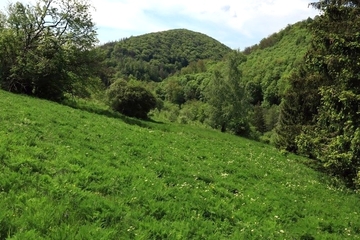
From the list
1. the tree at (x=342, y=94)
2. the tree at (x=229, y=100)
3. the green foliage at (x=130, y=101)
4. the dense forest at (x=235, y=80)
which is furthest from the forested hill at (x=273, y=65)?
the tree at (x=342, y=94)

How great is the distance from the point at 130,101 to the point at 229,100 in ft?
68.8

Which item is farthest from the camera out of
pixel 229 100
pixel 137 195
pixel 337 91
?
pixel 229 100

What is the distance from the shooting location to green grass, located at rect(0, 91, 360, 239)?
19.5ft

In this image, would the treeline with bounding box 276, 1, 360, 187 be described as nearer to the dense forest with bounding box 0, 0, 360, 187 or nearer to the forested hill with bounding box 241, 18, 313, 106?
the dense forest with bounding box 0, 0, 360, 187

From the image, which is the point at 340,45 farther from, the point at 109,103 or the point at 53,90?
the point at 109,103

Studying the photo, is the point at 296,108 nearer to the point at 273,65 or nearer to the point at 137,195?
the point at 137,195

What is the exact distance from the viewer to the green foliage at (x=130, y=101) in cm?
3684

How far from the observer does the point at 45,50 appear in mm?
30125

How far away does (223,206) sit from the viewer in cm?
895

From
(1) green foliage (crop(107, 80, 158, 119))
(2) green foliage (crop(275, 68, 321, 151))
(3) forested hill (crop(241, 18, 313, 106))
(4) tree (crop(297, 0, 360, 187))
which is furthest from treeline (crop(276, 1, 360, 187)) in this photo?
(3) forested hill (crop(241, 18, 313, 106))

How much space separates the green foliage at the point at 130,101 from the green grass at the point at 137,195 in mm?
21773

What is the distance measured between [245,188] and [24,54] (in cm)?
2670

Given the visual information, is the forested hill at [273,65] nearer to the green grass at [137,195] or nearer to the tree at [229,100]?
the tree at [229,100]

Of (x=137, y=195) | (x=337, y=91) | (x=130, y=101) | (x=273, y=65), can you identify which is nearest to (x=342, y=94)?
(x=337, y=91)
